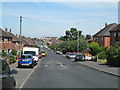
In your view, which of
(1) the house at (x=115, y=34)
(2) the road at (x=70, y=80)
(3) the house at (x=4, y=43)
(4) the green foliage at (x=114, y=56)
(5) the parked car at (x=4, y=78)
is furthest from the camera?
(1) the house at (x=115, y=34)

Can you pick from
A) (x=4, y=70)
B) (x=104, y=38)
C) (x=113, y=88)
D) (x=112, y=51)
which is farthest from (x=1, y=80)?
(x=104, y=38)

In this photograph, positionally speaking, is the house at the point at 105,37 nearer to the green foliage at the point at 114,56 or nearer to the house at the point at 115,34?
the house at the point at 115,34

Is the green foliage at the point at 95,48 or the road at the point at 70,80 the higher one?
the green foliage at the point at 95,48

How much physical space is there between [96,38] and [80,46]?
730 cm

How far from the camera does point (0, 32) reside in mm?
52344

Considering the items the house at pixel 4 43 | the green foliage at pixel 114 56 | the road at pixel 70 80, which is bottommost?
the road at pixel 70 80

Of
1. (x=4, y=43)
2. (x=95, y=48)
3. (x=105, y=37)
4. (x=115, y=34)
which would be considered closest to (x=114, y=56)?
(x=95, y=48)

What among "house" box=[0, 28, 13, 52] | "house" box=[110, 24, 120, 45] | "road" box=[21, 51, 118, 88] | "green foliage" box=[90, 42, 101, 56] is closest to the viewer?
"road" box=[21, 51, 118, 88]

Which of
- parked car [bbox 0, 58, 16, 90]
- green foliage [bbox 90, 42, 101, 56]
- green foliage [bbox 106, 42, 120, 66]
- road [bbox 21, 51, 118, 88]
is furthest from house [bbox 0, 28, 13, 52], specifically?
parked car [bbox 0, 58, 16, 90]

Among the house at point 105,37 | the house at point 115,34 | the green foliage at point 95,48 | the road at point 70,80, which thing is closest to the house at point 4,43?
the green foliage at point 95,48

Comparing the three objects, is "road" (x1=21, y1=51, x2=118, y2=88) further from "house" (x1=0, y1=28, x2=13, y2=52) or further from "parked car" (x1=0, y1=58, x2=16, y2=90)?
"house" (x1=0, y1=28, x2=13, y2=52)

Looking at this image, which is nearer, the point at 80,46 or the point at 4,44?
the point at 4,44

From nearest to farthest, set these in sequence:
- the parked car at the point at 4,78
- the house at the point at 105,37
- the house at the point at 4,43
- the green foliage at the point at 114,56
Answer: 1. the parked car at the point at 4,78
2. the green foliage at the point at 114,56
3. the house at the point at 4,43
4. the house at the point at 105,37

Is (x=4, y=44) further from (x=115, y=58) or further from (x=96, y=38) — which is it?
(x=96, y=38)
